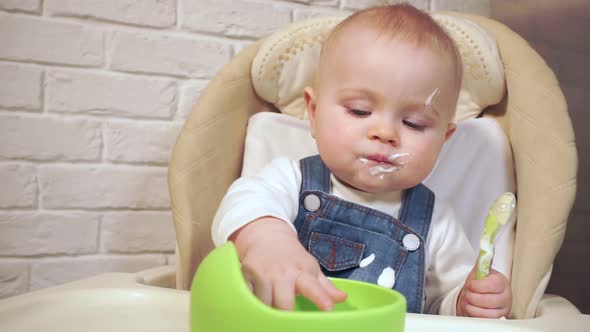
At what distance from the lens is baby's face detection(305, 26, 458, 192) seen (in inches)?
28.2

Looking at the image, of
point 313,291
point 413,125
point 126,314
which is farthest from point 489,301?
point 126,314

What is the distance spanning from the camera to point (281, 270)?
0.47 m

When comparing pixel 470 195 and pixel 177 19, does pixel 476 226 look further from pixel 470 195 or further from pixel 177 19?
pixel 177 19

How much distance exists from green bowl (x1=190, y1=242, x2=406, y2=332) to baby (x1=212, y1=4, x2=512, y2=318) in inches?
8.8

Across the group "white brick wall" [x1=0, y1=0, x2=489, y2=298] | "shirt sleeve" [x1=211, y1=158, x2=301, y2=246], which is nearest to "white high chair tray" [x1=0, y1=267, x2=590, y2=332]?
"shirt sleeve" [x1=211, y1=158, x2=301, y2=246]

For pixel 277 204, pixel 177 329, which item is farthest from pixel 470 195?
pixel 177 329

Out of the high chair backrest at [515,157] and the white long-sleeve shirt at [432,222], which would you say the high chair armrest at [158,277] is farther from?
the white long-sleeve shirt at [432,222]

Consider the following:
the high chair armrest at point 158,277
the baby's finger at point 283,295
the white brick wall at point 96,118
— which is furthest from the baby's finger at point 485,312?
the white brick wall at point 96,118

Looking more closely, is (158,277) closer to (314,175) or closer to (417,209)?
(314,175)

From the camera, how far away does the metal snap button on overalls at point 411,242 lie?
30.5 inches

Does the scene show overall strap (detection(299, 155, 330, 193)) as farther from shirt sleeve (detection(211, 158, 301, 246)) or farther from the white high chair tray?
the white high chair tray

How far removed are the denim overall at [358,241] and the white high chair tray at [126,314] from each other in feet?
0.54

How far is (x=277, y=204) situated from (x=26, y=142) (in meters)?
0.69

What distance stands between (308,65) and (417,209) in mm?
327
